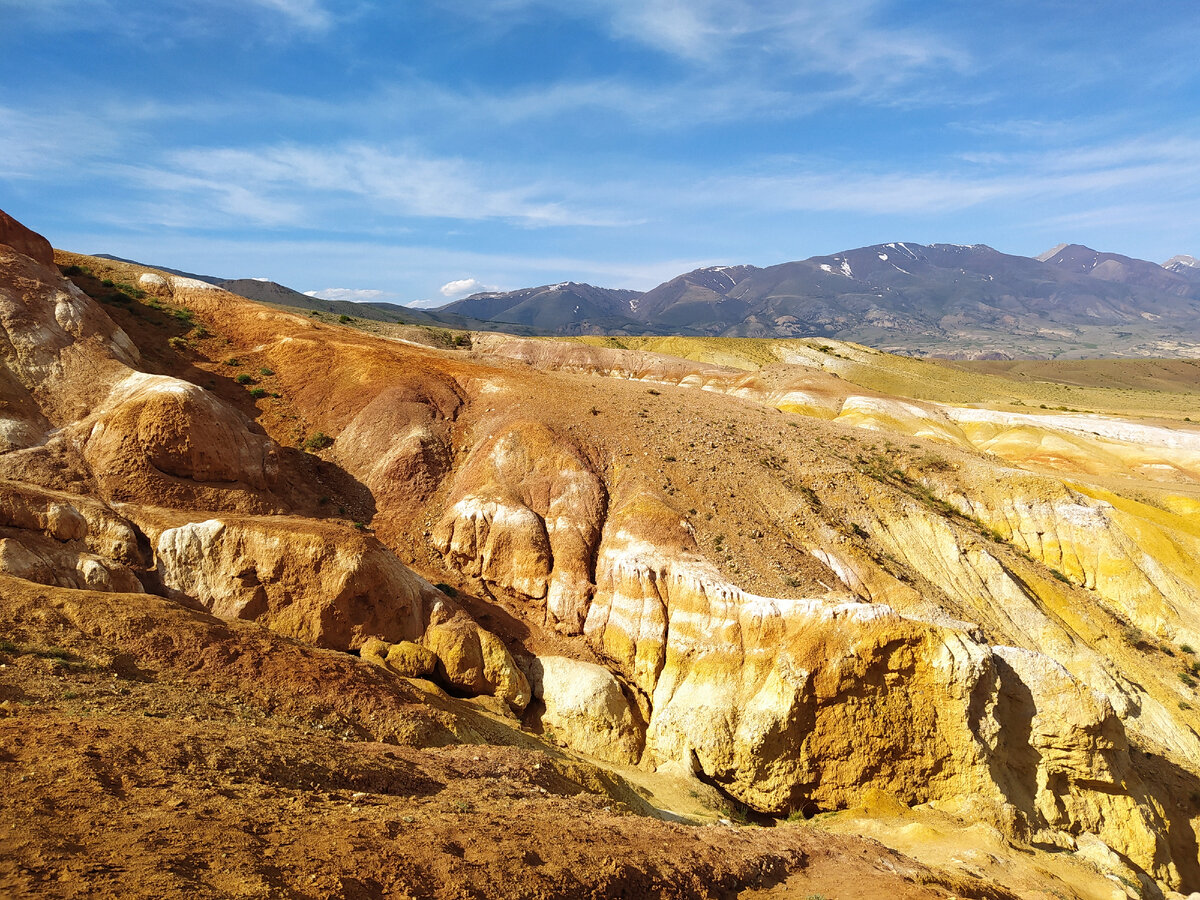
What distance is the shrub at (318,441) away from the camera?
1300 inches

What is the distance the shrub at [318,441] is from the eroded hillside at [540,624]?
36 centimetres

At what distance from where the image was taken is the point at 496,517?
29.5 meters

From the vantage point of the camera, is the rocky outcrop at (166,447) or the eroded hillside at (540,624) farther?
the rocky outcrop at (166,447)

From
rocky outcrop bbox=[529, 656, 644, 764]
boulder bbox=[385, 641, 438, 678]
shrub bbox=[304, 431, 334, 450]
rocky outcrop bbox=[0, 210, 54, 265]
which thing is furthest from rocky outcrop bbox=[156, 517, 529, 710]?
rocky outcrop bbox=[0, 210, 54, 265]

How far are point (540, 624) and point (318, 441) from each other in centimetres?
1472

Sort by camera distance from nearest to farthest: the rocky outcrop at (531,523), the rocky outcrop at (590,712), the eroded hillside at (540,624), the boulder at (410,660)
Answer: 1. the eroded hillside at (540,624)
2. the boulder at (410,660)
3. the rocky outcrop at (590,712)
4. the rocky outcrop at (531,523)

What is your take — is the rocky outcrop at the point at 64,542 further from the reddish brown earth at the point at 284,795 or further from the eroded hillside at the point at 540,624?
the reddish brown earth at the point at 284,795

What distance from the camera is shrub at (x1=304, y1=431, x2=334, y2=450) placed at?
108ft

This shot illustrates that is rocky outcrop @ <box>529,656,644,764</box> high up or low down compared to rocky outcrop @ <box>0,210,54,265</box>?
down

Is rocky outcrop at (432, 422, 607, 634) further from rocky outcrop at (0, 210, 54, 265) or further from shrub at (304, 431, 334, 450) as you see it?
rocky outcrop at (0, 210, 54, 265)

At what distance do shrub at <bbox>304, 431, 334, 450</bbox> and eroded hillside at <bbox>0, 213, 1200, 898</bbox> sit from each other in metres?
0.36

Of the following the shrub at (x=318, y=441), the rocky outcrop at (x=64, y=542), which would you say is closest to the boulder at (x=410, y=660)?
the rocky outcrop at (x=64, y=542)

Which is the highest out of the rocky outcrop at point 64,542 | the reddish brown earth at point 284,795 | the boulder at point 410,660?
the rocky outcrop at point 64,542

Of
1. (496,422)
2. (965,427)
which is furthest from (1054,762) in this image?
(965,427)
